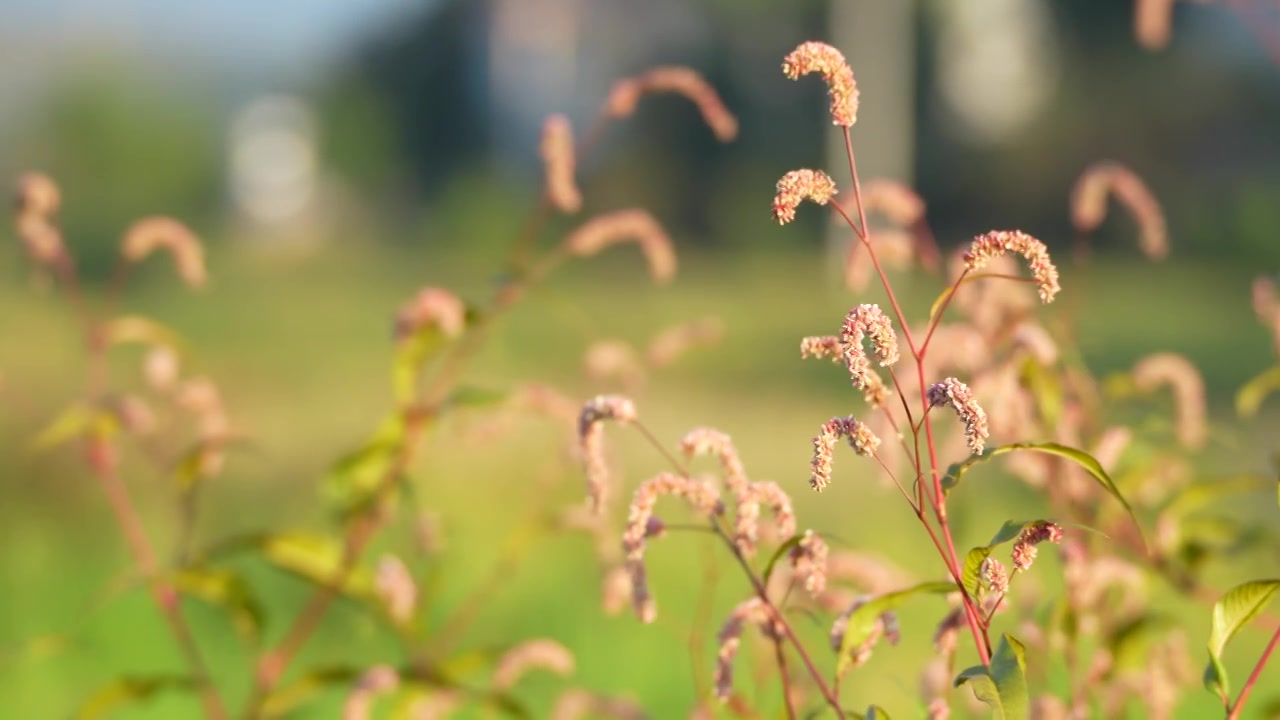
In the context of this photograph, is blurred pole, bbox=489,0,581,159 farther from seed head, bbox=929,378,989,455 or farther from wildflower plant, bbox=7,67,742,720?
seed head, bbox=929,378,989,455

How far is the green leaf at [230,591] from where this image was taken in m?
1.54

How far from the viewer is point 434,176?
34.7 m

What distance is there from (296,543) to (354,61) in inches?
1375

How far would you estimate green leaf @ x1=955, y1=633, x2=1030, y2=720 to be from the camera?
877mm

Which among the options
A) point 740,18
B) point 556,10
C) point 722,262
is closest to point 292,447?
point 722,262

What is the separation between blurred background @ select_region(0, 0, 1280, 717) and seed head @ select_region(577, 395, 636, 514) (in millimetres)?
410

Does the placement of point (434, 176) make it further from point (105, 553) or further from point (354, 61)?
point (105, 553)

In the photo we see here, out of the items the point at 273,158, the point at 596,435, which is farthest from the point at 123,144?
the point at 596,435

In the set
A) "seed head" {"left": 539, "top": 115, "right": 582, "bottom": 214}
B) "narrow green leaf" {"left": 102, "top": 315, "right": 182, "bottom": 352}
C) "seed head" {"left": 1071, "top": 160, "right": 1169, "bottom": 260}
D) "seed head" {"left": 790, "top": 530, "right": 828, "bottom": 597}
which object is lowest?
"seed head" {"left": 790, "top": 530, "right": 828, "bottom": 597}

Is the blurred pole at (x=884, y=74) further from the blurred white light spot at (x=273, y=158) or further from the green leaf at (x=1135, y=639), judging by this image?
the green leaf at (x=1135, y=639)

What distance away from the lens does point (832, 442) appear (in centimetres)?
89

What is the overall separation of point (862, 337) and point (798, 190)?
10 centimetres

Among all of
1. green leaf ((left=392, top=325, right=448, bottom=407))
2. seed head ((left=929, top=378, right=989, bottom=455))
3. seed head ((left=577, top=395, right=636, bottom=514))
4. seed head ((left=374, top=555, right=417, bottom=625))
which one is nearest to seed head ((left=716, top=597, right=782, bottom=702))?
seed head ((left=577, top=395, right=636, bottom=514))

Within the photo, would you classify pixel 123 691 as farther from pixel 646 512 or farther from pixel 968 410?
pixel 968 410
